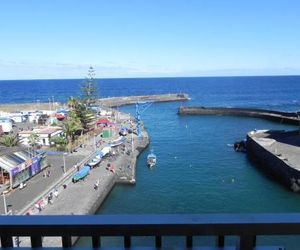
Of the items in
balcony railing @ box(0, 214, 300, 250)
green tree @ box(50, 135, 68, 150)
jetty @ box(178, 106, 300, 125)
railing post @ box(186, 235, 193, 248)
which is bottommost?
jetty @ box(178, 106, 300, 125)

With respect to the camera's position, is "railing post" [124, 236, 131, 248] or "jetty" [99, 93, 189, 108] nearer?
"railing post" [124, 236, 131, 248]

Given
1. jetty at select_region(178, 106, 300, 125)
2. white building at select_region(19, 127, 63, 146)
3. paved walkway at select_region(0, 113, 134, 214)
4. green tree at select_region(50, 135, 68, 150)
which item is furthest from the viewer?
jetty at select_region(178, 106, 300, 125)

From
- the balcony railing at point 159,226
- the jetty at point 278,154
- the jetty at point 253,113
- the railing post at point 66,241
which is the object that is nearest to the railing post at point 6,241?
the balcony railing at point 159,226

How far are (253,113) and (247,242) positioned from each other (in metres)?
70.0

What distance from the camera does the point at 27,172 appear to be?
24344 millimetres

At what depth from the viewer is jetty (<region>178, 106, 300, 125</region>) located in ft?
199

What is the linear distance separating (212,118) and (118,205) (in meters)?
48.2

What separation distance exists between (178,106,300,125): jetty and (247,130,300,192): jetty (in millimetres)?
20894

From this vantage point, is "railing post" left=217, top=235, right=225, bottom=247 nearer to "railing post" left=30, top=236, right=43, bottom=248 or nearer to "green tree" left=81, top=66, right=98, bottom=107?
→ "railing post" left=30, top=236, right=43, bottom=248

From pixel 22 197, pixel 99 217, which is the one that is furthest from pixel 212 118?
pixel 99 217

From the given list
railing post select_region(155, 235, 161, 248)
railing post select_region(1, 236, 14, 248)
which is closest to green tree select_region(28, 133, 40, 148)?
railing post select_region(1, 236, 14, 248)

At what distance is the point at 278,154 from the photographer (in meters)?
30.7

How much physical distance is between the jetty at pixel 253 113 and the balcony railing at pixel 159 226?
6007 centimetres

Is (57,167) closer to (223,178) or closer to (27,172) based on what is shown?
(27,172)
